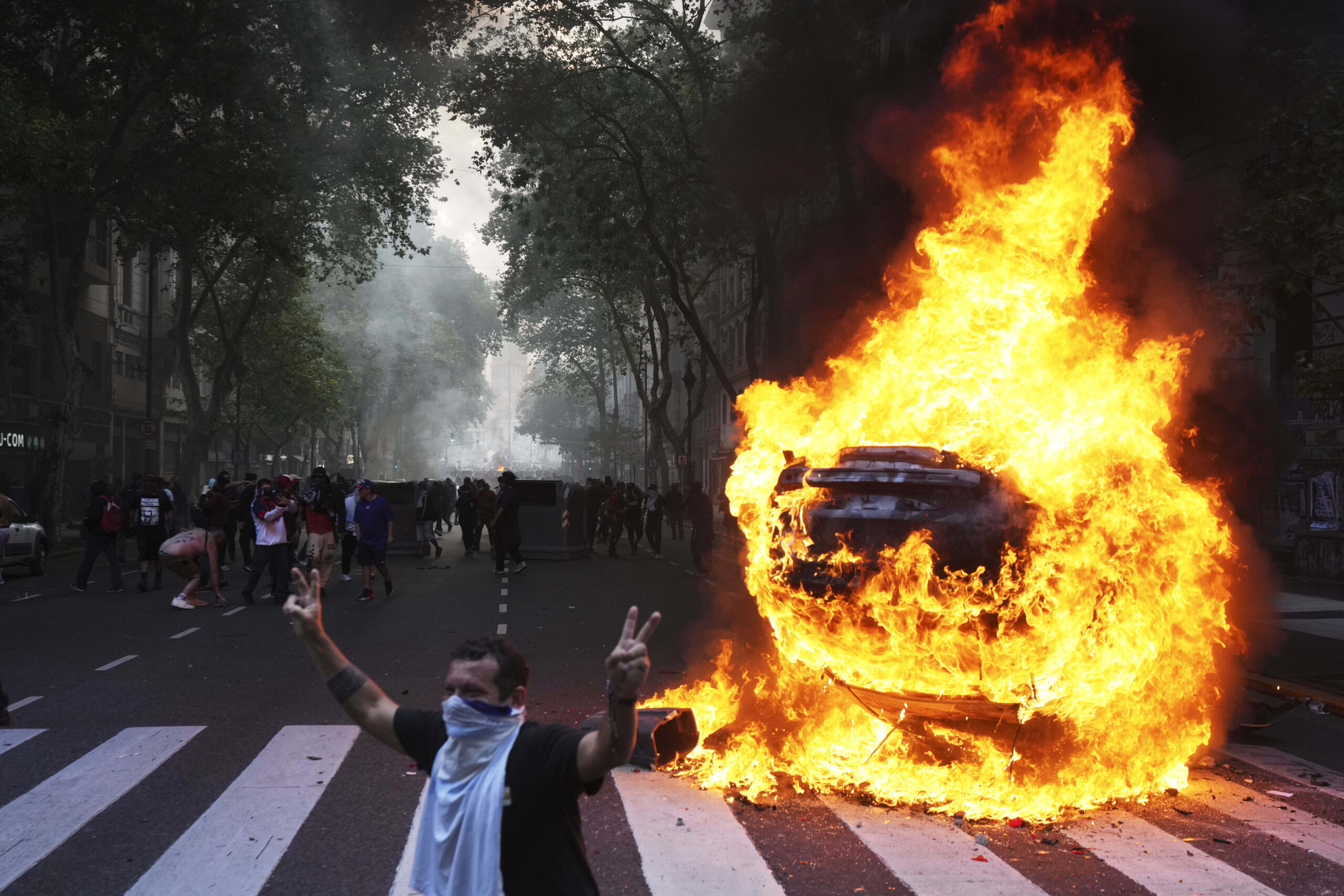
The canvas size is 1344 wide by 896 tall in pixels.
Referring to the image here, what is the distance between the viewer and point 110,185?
23.5 meters

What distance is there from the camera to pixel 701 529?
68.8 ft

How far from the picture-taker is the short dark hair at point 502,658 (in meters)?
2.94

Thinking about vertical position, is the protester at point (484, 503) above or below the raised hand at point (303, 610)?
above

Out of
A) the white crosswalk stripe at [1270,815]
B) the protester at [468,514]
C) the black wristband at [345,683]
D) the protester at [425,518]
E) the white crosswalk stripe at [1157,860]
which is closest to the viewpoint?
the black wristband at [345,683]

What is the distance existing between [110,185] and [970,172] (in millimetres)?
18428

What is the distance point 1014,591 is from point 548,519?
1955 centimetres

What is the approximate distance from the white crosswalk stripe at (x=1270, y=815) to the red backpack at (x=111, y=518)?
49.3 ft

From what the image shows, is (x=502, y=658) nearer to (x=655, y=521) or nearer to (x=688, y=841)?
(x=688, y=841)

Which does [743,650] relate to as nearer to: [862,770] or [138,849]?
[862,770]

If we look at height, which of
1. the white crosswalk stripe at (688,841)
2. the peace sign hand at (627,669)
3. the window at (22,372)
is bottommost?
the white crosswalk stripe at (688,841)

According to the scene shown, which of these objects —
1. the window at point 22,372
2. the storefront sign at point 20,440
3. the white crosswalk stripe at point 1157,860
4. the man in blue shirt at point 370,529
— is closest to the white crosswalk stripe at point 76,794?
the white crosswalk stripe at point 1157,860

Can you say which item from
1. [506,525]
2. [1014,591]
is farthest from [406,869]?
[506,525]

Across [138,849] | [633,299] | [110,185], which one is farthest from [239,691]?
[633,299]

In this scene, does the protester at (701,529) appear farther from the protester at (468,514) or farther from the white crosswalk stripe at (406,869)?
the white crosswalk stripe at (406,869)
